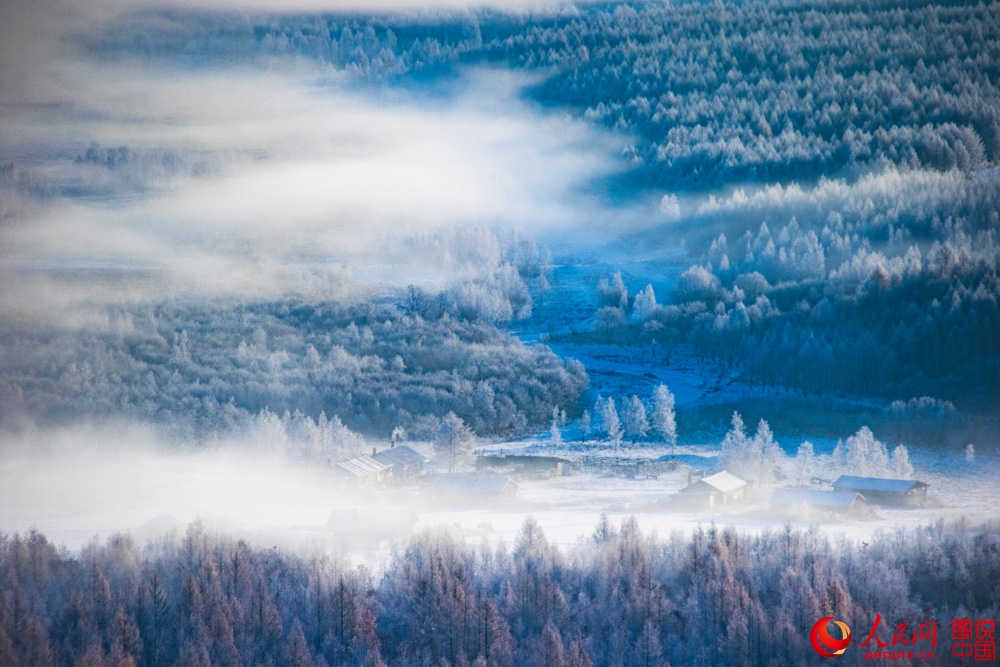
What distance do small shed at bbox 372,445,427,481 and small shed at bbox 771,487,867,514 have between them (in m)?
16.7

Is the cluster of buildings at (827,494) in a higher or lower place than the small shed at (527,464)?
lower

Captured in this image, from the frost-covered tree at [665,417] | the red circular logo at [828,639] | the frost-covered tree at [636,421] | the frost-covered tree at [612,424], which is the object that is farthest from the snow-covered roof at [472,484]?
the red circular logo at [828,639]

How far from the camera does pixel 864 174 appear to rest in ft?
386

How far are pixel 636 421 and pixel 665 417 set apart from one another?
1.53 m

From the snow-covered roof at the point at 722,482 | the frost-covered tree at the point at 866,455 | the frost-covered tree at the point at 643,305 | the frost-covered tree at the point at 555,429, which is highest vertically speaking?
the frost-covered tree at the point at 643,305

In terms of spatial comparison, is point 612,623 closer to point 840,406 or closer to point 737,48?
point 840,406

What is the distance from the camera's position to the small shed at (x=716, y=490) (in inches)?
2244

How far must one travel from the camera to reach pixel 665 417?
7225 cm

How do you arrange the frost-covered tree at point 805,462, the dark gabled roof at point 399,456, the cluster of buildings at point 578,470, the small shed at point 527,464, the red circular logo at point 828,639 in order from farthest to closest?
the dark gabled roof at point 399,456, the small shed at point 527,464, the frost-covered tree at point 805,462, the cluster of buildings at point 578,470, the red circular logo at point 828,639

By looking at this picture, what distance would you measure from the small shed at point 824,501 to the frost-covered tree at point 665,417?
14.4 metres

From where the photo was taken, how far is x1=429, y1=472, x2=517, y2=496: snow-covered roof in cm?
5881

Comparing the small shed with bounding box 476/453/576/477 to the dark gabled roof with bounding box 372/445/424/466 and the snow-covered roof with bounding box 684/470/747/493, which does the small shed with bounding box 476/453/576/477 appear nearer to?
the dark gabled roof with bounding box 372/445/424/466

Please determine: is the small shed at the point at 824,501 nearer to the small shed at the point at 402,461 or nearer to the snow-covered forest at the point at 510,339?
the snow-covered forest at the point at 510,339

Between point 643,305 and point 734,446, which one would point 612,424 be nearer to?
point 734,446
